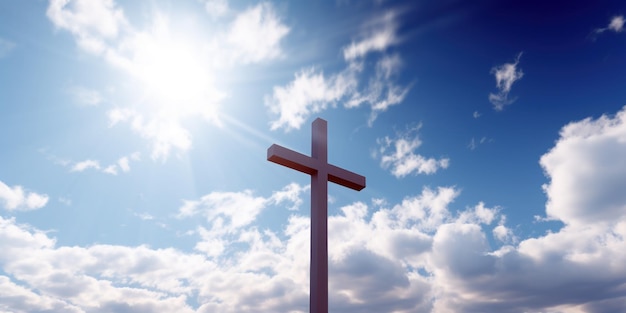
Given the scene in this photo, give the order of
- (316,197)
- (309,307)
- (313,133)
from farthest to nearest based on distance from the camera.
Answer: (313,133) < (316,197) < (309,307)

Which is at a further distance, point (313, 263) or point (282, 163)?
point (282, 163)

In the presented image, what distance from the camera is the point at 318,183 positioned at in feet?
30.4

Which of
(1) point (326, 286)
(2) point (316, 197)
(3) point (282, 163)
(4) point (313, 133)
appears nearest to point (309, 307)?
(1) point (326, 286)

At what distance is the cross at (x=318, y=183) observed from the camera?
27.6ft

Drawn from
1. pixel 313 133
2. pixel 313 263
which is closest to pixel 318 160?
pixel 313 133

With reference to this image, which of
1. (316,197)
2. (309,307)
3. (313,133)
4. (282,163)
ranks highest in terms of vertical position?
(313,133)

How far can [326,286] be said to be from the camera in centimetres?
846

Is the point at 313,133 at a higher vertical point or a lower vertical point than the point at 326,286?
higher

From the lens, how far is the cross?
8.40 m

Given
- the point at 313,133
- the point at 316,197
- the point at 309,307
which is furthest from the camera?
the point at 313,133

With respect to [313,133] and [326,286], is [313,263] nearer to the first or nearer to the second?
[326,286]

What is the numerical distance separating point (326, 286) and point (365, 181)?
2656 mm

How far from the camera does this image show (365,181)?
10344mm

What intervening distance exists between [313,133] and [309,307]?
333 centimetres
